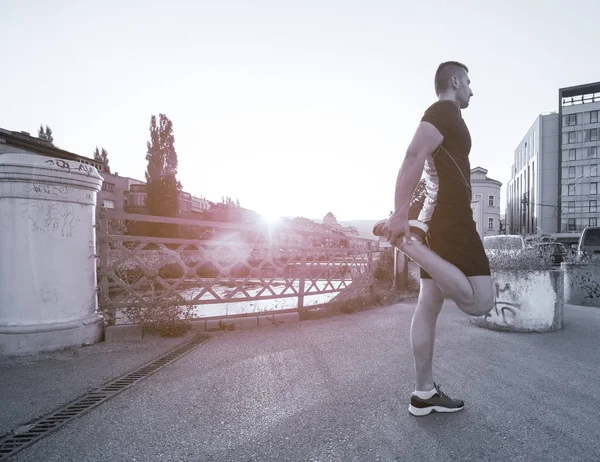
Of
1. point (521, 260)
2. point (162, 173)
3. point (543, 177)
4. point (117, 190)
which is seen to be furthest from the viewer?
point (543, 177)

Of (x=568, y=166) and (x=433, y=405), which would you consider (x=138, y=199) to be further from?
(x=568, y=166)

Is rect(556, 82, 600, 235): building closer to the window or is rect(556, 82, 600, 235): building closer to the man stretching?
the window

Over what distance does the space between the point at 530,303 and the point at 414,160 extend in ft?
13.4

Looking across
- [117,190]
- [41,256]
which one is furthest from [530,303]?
[117,190]

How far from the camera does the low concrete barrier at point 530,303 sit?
5.09 metres

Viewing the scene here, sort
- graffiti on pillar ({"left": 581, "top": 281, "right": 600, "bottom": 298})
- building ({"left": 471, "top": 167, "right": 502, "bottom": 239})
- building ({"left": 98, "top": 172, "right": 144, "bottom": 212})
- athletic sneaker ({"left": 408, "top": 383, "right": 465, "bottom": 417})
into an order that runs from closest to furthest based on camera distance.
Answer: athletic sneaker ({"left": 408, "top": 383, "right": 465, "bottom": 417}) < graffiti on pillar ({"left": 581, "top": 281, "right": 600, "bottom": 298}) < building ({"left": 98, "top": 172, "right": 144, "bottom": 212}) < building ({"left": 471, "top": 167, "right": 502, "bottom": 239})

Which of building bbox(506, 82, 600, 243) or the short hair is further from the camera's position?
building bbox(506, 82, 600, 243)

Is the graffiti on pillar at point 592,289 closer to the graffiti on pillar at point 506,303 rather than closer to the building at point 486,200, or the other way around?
the graffiti on pillar at point 506,303

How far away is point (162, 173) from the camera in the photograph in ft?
134

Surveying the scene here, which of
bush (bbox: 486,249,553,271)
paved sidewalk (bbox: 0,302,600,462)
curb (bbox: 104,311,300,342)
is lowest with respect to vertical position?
curb (bbox: 104,311,300,342)

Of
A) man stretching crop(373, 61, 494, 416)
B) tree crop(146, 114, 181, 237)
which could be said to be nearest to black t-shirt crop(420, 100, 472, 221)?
man stretching crop(373, 61, 494, 416)

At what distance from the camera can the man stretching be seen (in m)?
2.17

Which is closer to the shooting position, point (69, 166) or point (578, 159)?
point (69, 166)

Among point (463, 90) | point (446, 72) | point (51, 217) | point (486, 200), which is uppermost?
point (486, 200)
